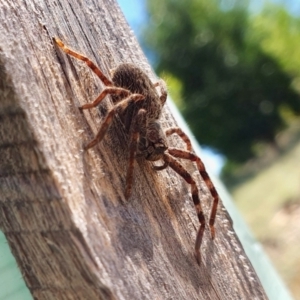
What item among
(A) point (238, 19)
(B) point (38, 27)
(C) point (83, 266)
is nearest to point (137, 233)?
(C) point (83, 266)

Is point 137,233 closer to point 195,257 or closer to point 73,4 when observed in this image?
point 195,257

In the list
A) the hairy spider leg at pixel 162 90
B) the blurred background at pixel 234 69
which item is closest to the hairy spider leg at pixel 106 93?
the hairy spider leg at pixel 162 90

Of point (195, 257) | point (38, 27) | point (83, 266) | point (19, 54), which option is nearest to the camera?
point (83, 266)

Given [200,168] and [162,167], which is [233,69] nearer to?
[200,168]

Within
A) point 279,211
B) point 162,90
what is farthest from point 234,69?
point 162,90

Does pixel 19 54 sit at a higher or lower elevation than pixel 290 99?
lower

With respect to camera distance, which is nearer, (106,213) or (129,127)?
(106,213)

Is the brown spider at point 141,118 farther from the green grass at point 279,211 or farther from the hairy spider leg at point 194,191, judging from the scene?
the green grass at point 279,211
